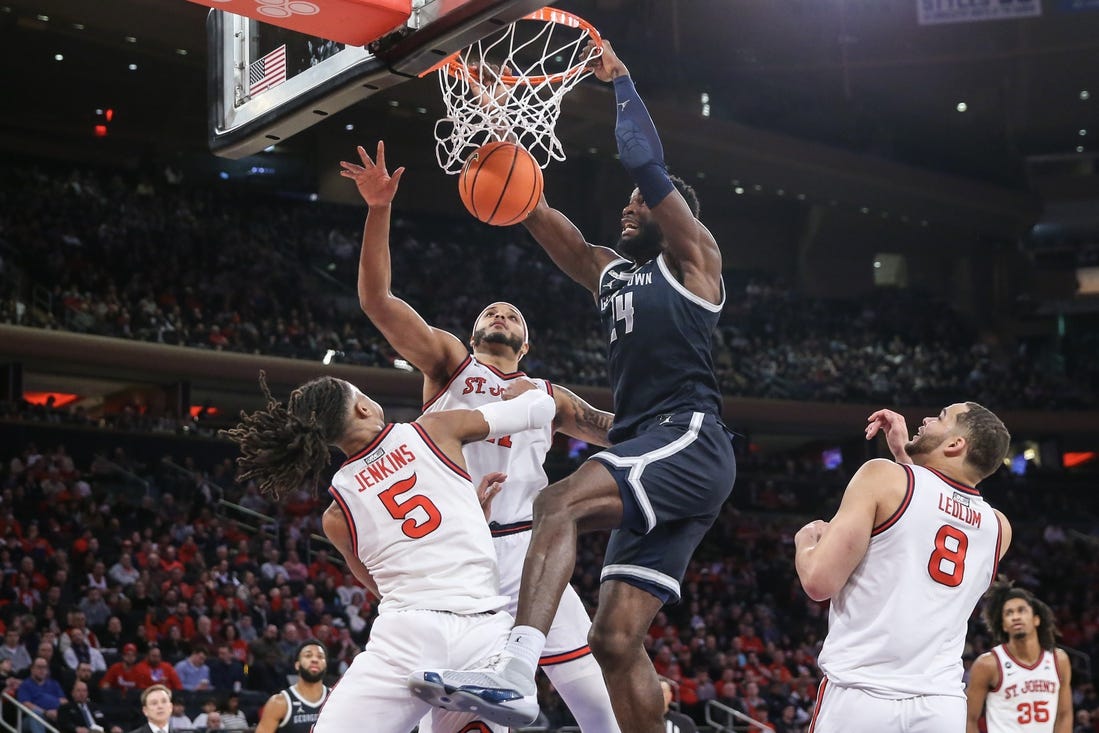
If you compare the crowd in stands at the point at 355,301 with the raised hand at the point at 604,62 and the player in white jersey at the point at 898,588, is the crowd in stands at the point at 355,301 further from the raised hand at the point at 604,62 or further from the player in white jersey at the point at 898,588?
the player in white jersey at the point at 898,588

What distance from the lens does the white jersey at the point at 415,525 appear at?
418 cm

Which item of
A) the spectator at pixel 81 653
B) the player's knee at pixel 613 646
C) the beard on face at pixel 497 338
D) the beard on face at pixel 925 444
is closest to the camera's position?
the beard on face at pixel 925 444

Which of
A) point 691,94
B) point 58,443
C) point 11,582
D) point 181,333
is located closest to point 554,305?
point 691,94

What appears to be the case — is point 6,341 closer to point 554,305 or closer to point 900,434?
point 554,305

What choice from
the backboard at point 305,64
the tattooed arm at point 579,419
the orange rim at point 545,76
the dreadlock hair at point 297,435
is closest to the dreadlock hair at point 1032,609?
the tattooed arm at point 579,419

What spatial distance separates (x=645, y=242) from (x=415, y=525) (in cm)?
148

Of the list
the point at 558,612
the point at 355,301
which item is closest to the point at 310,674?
the point at 558,612

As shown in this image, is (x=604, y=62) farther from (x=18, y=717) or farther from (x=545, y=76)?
(x=18, y=717)

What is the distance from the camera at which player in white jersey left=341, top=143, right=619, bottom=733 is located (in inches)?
197

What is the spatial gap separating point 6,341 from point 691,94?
14025mm

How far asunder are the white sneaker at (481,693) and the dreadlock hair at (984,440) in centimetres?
165

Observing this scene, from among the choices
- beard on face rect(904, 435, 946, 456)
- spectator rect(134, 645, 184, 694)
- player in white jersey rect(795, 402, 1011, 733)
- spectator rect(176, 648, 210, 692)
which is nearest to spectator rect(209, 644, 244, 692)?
spectator rect(176, 648, 210, 692)

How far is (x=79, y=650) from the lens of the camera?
12.2 meters

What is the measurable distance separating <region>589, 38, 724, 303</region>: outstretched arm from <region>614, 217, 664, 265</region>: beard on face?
13 cm
